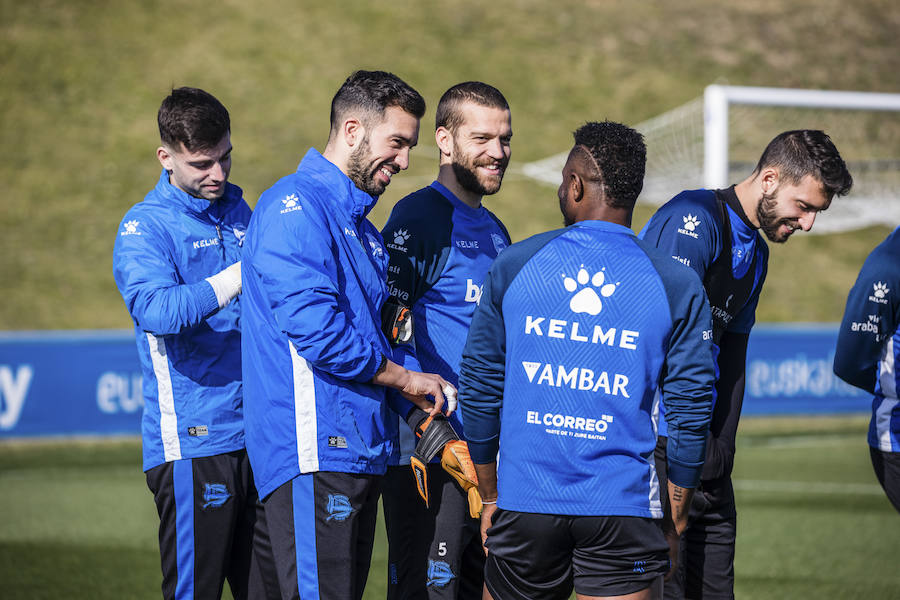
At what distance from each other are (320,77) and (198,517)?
89.3 ft

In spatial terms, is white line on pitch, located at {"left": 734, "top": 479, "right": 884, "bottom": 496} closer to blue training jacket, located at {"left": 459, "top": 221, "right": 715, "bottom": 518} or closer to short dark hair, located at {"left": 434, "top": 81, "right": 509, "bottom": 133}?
short dark hair, located at {"left": 434, "top": 81, "right": 509, "bottom": 133}

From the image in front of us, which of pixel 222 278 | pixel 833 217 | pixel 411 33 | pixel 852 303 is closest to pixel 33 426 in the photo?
pixel 222 278

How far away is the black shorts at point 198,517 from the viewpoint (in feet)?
11.5

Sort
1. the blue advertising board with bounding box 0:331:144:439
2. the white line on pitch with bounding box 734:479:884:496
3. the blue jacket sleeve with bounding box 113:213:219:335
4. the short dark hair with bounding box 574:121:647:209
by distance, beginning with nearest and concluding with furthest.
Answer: the short dark hair with bounding box 574:121:647:209 < the blue jacket sleeve with bounding box 113:213:219:335 < the white line on pitch with bounding box 734:479:884:496 < the blue advertising board with bounding box 0:331:144:439

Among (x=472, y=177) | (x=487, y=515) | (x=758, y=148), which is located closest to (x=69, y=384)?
(x=472, y=177)

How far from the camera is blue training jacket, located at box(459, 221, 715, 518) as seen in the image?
8.76 ft

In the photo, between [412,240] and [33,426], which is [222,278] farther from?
[33,426]

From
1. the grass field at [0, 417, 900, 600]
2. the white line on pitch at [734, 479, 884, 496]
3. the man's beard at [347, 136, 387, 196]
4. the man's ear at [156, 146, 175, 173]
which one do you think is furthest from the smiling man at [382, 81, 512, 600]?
the white line on pitch at [734, 479, 884, 496]

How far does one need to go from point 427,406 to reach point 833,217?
12.6 m

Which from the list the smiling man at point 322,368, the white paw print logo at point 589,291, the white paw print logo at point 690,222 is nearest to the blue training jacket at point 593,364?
the white paw print logo at point 589,291

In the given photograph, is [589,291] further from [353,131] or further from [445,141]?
[445,141]

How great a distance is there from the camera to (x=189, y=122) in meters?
3.55

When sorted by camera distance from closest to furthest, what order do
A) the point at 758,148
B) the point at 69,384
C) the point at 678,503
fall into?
the point at 678,503
the point at 69,384
the point at 758,148

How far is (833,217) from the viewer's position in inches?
561
